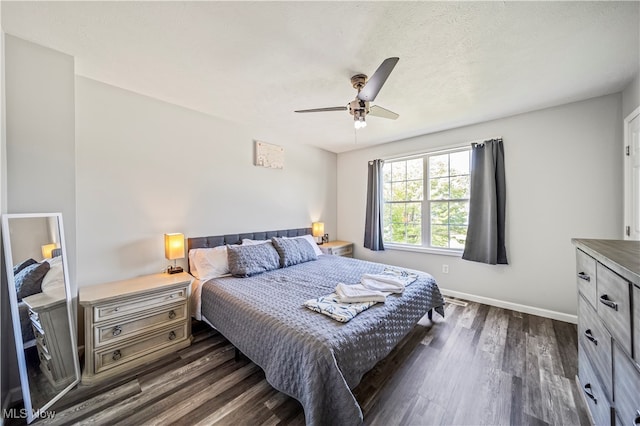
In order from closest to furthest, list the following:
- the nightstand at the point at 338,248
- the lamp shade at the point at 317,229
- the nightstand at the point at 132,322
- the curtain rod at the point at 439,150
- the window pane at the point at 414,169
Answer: the nightstand at the point at 132,322
the curtain rod at the point at 439,150
the window pane at the point at 414,169
the nightstand at the point at 338,248
the lamp shade at the point at 317,229

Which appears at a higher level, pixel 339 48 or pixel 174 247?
pixel 339 48

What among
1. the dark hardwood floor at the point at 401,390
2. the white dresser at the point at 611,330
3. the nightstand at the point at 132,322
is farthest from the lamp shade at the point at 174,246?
the white dresser at the point at 611,330

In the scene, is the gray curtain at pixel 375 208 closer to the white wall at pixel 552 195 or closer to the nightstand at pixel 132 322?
the white wall at pixel 552 195

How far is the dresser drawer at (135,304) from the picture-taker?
187 centimetres

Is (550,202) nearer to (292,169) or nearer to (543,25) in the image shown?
(543,25)

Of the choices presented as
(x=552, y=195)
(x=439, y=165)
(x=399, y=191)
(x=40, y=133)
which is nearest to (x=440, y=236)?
(x=399, y=191)

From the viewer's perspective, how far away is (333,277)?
8.59 ft

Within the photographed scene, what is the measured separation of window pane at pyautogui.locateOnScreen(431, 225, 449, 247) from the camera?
3.68 meters

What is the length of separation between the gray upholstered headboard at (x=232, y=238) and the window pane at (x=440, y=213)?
2234 mm

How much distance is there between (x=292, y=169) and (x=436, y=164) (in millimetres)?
2375

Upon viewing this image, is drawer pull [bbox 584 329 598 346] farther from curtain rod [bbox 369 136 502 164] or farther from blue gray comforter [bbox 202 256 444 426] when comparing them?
curtain rod [bbox 369 136 502 164]

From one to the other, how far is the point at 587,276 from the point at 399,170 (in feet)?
10.0

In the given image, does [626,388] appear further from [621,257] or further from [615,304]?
[621,257]

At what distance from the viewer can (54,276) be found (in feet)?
5.73
